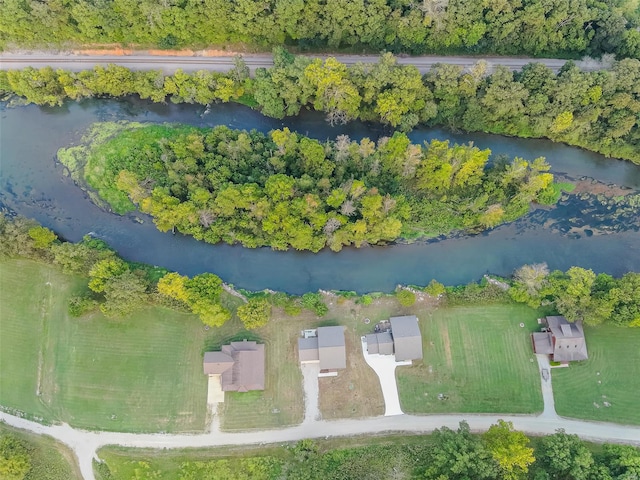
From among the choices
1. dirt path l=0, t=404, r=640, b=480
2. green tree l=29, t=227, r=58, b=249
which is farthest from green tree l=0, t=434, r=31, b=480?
green tree l=29, t=227, r=58, b=249

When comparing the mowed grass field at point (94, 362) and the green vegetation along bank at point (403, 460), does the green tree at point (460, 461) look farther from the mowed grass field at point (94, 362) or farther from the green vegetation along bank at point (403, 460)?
the mowed grass field at point (94, 362)

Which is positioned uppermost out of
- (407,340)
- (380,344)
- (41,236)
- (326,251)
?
(41,236)

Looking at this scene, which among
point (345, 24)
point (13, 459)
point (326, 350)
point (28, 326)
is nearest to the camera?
point (13, 459)

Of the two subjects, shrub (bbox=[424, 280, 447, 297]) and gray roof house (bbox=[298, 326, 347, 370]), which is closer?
gray roof house (bbox=[298, 326, 347, 370])

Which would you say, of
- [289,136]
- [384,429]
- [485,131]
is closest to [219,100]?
[289,136]

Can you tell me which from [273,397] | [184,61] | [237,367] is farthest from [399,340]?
[184,61]

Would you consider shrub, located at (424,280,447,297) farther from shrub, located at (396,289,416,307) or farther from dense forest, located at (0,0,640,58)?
dense forest, located at (0,0,640,58)

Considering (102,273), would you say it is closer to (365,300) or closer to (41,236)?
(41,236)
